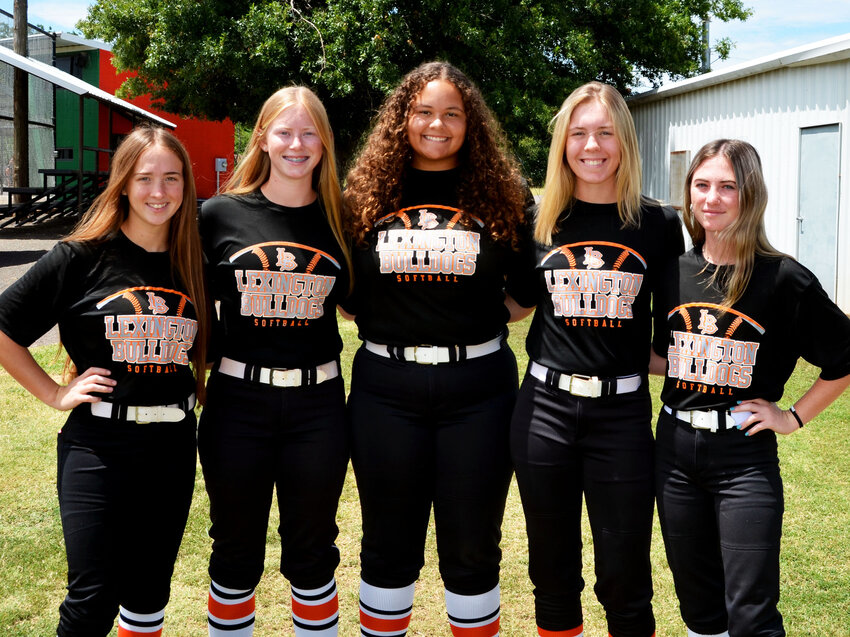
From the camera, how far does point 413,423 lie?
2.91 m

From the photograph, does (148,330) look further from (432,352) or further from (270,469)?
(432,352)

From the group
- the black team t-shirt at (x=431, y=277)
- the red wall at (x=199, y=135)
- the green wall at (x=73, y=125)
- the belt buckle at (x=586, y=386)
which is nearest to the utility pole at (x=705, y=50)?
the red wall at (x=199, y=135)

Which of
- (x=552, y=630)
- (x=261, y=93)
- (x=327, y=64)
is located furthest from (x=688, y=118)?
(x=552, y=630)

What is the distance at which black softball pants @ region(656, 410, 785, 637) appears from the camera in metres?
2.45

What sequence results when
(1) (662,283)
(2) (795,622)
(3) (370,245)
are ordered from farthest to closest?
(2) (795,622) → (3) (370,245) → (1) (662,283)

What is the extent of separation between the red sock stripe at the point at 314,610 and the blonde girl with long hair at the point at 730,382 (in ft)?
4.19

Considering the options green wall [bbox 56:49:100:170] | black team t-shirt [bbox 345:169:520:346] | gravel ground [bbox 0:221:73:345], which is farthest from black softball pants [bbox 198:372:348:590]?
green wall [bbox 56:49:100:170]

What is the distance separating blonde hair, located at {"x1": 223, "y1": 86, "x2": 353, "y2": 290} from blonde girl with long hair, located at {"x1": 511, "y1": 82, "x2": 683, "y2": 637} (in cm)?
79

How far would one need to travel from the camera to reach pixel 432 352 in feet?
9.46

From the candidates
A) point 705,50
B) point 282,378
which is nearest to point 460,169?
point 282,378

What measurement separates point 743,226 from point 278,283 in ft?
5.33

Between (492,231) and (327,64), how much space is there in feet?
45.5

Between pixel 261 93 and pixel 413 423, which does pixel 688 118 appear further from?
pixel 413 423

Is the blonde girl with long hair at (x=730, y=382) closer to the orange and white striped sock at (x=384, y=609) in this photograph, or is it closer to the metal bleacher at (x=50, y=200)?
the orange and white striped sock at (x=384, y=609)
